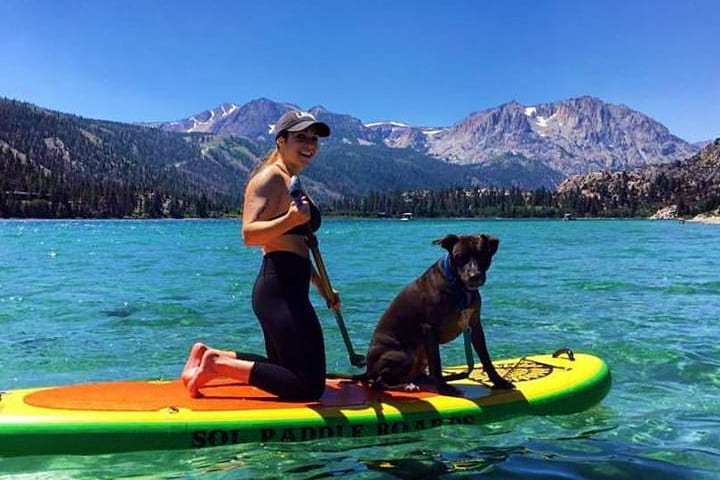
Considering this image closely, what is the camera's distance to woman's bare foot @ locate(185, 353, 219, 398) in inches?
315

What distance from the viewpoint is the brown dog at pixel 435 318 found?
324 inches

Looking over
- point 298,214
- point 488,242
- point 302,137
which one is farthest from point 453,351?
point 298,214

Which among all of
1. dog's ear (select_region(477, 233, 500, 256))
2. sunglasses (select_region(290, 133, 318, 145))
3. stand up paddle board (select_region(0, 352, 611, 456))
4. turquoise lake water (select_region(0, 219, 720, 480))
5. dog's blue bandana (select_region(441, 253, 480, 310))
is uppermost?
sunglasses (select_region(290, 133, 318, 145))

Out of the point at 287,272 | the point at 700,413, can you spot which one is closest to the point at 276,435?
the point at 287,272

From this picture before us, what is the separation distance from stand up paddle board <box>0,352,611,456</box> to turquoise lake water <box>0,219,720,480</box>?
141 millimetres

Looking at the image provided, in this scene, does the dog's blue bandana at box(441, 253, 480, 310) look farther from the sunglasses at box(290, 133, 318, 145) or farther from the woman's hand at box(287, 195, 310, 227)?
the sunglasses at box(290, 133, 318, 145)

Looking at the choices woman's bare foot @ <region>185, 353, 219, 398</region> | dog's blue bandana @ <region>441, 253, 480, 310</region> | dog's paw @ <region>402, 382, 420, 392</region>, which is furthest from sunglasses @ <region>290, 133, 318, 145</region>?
dog's paw @ <region>402, 382, 420, 392</region>

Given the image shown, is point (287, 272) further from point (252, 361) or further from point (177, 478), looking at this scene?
point (177, 478)

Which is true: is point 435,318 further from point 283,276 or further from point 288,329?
point 283,276

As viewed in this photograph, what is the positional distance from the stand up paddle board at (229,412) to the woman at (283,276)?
1.09 ft

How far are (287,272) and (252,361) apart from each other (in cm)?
127

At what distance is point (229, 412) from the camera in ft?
24.8

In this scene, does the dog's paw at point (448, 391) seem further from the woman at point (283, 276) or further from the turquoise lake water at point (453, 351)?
the woman at point (283, 276)

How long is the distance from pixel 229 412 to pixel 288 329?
1130mm
